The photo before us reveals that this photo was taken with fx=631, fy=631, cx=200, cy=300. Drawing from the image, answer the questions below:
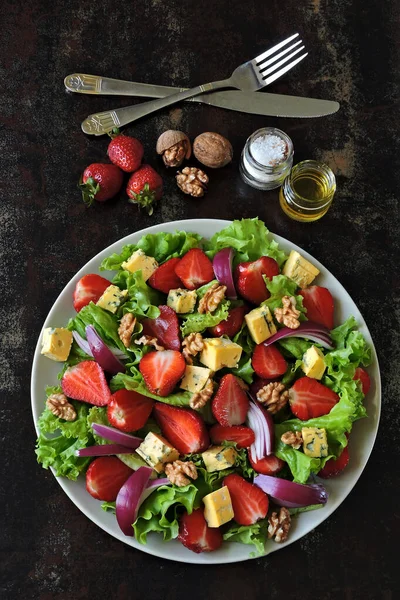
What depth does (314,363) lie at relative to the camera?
1.68 meters

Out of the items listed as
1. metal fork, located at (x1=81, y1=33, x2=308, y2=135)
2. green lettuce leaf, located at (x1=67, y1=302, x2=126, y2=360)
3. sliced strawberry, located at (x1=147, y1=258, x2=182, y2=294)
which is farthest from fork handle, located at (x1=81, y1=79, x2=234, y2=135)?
green lettuce leaf, located at (x1=67, y1=302, x2=126, y2=360)

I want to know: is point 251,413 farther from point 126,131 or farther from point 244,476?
point 126,131

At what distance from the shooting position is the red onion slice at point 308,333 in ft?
5.59

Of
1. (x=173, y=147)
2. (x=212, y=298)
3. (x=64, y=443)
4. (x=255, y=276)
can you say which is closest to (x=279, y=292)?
(x=255, y=276)

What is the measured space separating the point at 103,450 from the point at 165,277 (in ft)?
1.64

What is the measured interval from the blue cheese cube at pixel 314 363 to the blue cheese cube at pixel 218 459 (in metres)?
0.30

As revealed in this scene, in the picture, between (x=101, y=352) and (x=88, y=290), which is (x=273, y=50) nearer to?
(x=88, y=290)

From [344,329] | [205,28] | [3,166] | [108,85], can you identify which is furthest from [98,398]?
[205,28]

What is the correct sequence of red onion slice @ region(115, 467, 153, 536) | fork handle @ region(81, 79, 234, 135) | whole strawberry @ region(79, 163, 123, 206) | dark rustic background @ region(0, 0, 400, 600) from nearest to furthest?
red onion slice @ region(115, 467, 153, 536)
dark rustic background @ region(0, 0, 400, 600)
whole strawberry @ region(79, 163, 123, 206)
fork handle @ region(81, 79, 234, 135)

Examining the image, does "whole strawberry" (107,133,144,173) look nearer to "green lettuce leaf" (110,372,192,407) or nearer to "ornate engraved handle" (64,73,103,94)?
"ornate engraved handle" (64,73,103,94)

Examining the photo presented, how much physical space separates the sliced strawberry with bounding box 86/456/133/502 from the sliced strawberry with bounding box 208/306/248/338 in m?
0.43

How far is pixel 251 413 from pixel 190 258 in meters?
0.46

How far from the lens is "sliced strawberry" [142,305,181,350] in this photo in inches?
67.8

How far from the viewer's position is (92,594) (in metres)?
1.75
